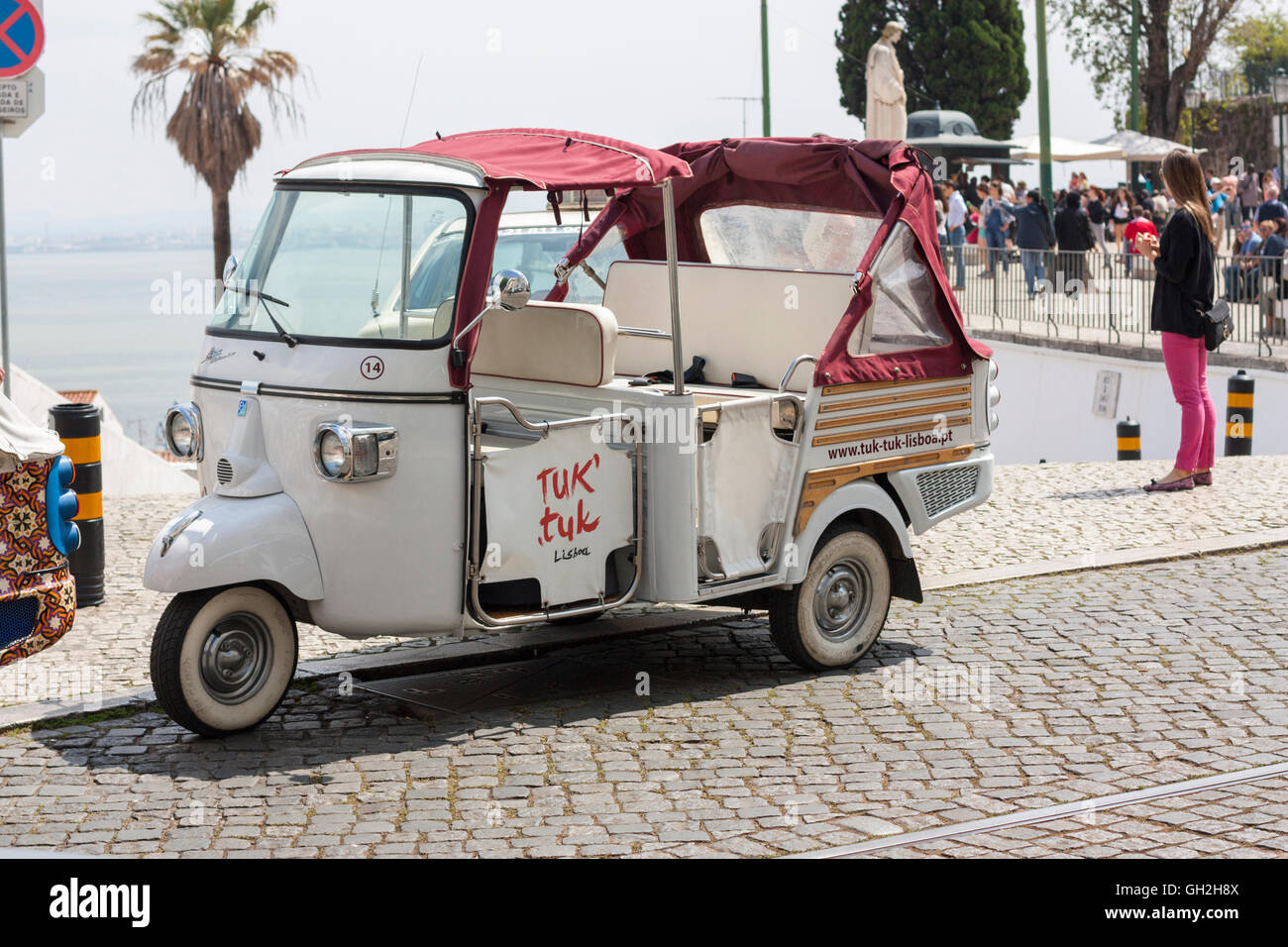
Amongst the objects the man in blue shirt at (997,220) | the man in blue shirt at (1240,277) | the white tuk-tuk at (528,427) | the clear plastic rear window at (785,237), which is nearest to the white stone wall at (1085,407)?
the man in blue shirt at (1240,277)

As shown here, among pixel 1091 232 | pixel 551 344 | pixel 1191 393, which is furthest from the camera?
pixel 1091 232

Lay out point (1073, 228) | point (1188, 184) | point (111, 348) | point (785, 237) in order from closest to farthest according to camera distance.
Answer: point (785, 237), point (1188, 184), point (1073, 228), point (111, 348)

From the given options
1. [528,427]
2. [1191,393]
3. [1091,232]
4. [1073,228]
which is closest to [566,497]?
[528,427]

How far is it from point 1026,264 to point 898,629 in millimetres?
15027

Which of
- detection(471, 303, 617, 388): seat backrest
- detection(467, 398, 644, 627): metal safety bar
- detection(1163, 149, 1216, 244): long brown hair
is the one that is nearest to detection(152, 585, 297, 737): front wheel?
detection(467, 398, 644, 627): metal safety bar

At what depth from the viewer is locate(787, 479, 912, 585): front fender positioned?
7391 millimetres

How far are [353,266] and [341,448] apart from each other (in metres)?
0.83

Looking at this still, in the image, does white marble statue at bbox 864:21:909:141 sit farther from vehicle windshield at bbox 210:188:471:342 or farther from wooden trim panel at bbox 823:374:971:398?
vehicle windshield at bbox 210:188:471:342

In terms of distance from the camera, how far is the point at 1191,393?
39.3 ft

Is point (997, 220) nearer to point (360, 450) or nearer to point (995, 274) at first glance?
point (995, 274)

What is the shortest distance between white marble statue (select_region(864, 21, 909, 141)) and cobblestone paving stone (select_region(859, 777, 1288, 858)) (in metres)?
17.1

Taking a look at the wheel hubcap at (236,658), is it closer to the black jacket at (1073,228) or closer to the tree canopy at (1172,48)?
the black jacket at (1073,228)

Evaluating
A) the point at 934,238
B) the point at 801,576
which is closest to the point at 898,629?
the point at 801,576

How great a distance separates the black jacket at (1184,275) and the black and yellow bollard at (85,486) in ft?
23.3
